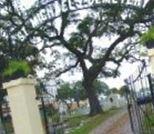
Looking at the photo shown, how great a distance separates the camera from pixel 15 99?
Answer: 8.89 m

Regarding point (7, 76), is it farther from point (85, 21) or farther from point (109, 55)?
point (109, 55)

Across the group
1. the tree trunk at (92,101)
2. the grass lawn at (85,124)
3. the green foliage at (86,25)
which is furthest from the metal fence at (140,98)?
the tree trunk at (92,101)

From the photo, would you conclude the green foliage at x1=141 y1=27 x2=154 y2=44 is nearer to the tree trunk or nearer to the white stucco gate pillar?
the white stucco gate pillar

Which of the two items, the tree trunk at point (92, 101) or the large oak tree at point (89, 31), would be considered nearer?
the large oak tree at point (89, 31)

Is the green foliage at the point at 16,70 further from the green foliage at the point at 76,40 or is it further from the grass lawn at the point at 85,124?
the green foliage at the point at 76,40

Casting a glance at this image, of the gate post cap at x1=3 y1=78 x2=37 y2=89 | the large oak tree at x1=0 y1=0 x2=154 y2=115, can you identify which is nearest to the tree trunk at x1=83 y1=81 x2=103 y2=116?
the large oak tree at x1=0 y1=0 x2=154 y2=115

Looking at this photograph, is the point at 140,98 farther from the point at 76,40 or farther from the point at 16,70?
the point at 76,40

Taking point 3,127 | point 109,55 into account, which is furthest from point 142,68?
point 109,55

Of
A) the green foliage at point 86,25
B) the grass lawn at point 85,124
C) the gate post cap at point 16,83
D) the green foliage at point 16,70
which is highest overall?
the green foliage at point 86,25

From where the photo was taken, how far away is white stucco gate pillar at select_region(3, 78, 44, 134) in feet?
28.9

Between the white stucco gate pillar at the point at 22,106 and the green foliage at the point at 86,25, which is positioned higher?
the green foliage at the point at 86,25

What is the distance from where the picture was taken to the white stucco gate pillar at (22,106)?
8820 mm

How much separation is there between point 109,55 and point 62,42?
3.81m

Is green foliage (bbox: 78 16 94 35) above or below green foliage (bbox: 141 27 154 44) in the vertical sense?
above
